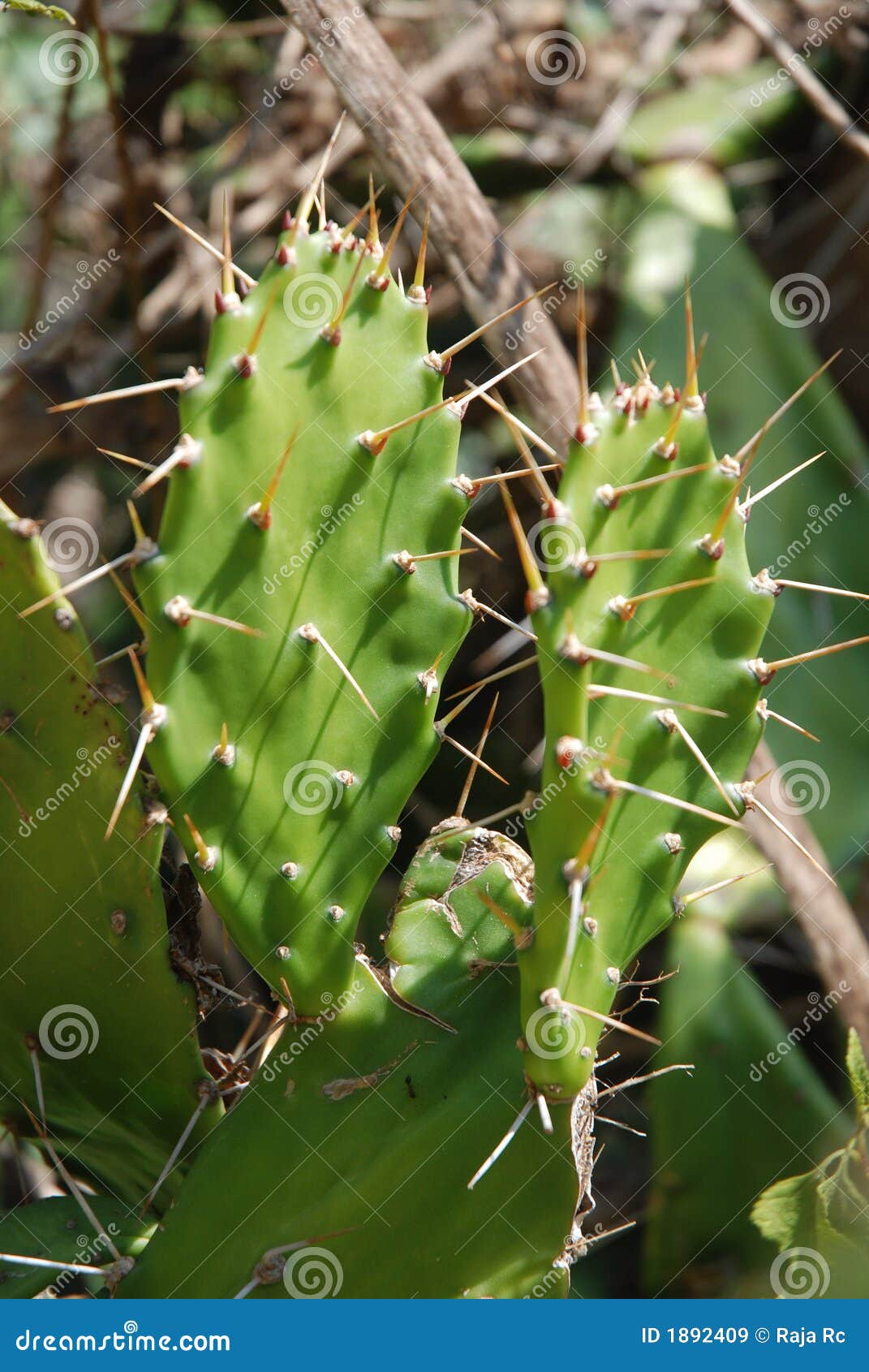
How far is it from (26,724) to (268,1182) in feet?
1.75

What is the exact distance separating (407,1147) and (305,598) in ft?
1.81

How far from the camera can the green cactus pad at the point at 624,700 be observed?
966mm

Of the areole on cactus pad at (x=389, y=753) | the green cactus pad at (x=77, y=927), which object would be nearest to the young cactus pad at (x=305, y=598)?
the areole on cactus pad at (x=389, y=753)

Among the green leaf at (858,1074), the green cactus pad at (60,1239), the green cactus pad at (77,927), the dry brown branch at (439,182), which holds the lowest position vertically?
the green cactus pad at (60,1239)

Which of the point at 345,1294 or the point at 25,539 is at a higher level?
the point at 25,539

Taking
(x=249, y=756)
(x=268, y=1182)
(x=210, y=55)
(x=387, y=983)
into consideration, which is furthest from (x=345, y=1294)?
(x=210, y=55)

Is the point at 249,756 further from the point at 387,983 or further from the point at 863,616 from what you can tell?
the point at 863,616

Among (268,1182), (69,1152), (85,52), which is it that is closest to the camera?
(268,1182)

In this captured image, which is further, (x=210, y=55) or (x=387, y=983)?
(x=210, y=55)

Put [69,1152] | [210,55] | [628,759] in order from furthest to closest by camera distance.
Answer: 1. [210,55]
2. [69,1152]
3. [628,759]

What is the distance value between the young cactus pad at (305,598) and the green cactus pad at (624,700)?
0.19 metres

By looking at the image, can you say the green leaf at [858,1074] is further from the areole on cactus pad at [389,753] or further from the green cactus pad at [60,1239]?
→ the green cactus pad at [60,1239]

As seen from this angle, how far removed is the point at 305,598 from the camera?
111 centimetres

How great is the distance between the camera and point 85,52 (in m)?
2.29
